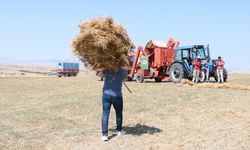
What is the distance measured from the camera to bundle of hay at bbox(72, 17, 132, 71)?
9.45m

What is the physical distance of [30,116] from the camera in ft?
40.9

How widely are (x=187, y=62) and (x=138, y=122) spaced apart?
13452 mm

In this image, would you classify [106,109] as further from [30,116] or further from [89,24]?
[30,116]

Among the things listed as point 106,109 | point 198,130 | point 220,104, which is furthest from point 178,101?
point 106,109

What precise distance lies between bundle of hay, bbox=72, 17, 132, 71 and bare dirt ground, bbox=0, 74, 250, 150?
6.00ft

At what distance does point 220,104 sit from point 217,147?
19.0 feet

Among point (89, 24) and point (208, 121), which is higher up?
point (89, 24)

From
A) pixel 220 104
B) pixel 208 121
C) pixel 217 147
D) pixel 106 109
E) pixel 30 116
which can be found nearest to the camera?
pixel 217 147

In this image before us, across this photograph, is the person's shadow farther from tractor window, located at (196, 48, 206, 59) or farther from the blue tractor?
tractor window, located at (196, 48, 206, 59)

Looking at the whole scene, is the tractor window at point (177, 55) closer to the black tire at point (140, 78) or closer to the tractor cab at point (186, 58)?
the tractor cab at point (186, 58)

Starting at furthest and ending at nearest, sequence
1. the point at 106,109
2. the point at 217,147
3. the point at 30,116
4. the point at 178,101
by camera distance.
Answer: the point at 178,101 < the point at 30,116 < the point at 106,109 < the point at 217,147

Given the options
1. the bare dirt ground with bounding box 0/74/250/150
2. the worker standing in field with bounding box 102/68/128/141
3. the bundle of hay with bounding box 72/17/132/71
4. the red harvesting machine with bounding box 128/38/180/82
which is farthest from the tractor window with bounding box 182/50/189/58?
the worker standing in field with bounding box 102/68/128/141

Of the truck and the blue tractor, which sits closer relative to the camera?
the blue tractor

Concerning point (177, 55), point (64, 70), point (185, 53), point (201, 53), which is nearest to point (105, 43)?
point (177, 55)
